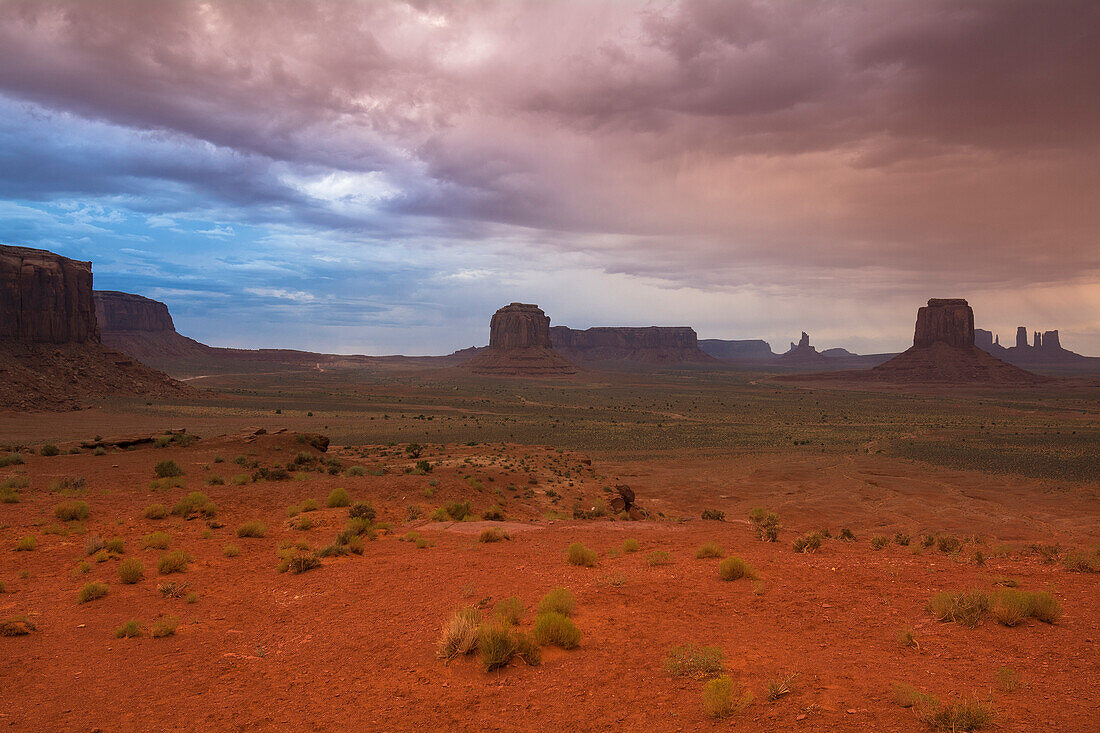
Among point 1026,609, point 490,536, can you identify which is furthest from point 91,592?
point 1026,609

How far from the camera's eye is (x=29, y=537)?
495 inches

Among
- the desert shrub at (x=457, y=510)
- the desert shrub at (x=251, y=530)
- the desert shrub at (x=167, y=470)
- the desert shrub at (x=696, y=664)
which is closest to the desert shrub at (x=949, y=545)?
the desert shrub at (x=696, y=664)

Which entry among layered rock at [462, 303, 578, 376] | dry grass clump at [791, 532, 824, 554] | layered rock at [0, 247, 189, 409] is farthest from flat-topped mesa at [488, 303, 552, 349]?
dry grass clump at [791, 532, 824, 554]

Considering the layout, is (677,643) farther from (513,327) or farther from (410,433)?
(513,327)

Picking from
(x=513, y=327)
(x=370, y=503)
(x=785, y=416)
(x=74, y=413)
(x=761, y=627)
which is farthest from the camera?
(x=513, y=327)

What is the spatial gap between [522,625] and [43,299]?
310ft

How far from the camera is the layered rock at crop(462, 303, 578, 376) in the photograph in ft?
566

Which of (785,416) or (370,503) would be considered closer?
(370,503)

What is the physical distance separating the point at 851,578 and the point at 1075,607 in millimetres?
2808

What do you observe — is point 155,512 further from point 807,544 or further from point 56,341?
point 56,341

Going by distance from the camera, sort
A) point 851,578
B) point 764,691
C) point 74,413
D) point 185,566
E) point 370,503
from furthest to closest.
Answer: point 74,413, point 370,503, point 185,566, point 851,578, point 764,691

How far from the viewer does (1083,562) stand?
9922 mm

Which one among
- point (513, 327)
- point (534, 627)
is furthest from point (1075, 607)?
point (513, 327)

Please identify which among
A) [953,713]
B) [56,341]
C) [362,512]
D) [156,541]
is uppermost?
[56,341]
